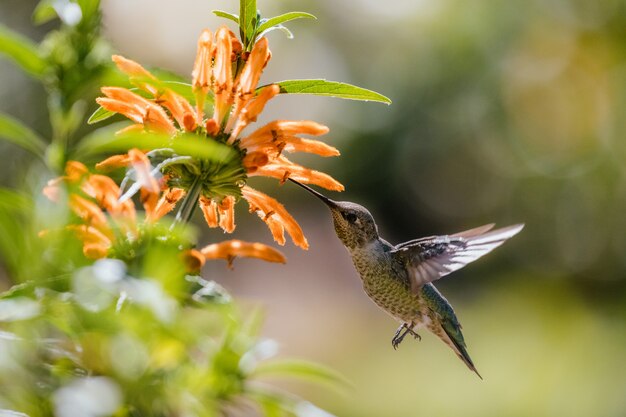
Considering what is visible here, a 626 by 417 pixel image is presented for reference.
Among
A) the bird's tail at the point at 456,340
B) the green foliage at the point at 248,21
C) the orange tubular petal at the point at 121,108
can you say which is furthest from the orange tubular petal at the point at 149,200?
the bird's tail at the point at 456,340

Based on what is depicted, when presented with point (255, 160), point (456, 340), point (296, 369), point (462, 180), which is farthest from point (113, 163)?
point (462, 180)

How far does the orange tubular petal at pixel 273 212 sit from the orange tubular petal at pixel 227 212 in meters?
0.02

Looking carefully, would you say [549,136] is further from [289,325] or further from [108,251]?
[108,251]

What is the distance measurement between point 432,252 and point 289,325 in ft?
29.0

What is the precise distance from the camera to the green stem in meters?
0.82

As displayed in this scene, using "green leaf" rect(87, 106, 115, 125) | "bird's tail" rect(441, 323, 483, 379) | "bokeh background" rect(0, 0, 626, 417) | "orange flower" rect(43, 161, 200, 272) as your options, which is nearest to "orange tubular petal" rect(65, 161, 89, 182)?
"orange flower" rect(43, 161, 200, 272)

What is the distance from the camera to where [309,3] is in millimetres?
15430

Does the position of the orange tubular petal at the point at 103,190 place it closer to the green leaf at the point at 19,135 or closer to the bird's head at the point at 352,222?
the green leaf at the point at 19,135

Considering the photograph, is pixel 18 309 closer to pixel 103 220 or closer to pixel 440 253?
pixel 103 220

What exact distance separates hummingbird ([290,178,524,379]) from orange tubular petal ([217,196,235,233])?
0.44 metres

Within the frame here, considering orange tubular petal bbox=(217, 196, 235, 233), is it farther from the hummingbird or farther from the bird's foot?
the bird's foot

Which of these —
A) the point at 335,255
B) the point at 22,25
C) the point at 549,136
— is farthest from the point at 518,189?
the point at 22,25

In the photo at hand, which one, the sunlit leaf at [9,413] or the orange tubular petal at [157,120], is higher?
the orange tubular petal at [157,120]

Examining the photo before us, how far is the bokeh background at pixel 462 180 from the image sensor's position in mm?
8727
